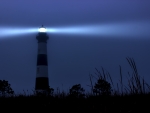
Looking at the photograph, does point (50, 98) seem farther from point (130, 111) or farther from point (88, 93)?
point (130, 111)

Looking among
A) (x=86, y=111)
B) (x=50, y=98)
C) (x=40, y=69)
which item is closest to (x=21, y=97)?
(x=50, y=98)

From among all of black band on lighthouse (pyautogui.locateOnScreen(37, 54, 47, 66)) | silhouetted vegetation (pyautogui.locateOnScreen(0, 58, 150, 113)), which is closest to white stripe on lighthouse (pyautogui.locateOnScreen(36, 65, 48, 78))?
black band on lighthouse (pyautogui.locateOnScreen(37, 54, 47, 66))

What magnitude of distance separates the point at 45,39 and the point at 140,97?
921 inches

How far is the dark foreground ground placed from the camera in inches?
161

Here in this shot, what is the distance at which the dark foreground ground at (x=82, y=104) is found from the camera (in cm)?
409

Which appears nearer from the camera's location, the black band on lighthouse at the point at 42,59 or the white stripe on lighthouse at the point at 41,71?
the white stripe on lighthouse at the point at 41,71

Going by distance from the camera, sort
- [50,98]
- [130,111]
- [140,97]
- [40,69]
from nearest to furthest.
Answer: [130,111]
[140,97]
[50,98]
[40,69]

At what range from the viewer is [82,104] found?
4.71 meters

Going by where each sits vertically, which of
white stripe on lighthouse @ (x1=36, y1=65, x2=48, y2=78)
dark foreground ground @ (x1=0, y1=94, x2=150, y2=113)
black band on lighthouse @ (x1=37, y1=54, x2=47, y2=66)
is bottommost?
dark foreground ground @ (x1=0, y1=94, x2=150, y2=113)

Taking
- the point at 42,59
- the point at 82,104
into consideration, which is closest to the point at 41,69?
the point at 42,59

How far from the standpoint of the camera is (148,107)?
4105mm

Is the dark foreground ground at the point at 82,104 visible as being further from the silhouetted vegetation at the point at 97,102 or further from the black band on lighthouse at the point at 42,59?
the black band on lighthouse at the point at 42,59

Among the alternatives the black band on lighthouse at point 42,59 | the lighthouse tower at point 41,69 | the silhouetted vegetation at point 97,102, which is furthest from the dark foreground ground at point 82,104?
the black band on lighthouse at point 42,59

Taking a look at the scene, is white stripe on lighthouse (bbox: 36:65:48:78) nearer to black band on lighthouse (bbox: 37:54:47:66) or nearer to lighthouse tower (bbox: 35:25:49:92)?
lighthouse tower (bbox: 35:25:49:92)
